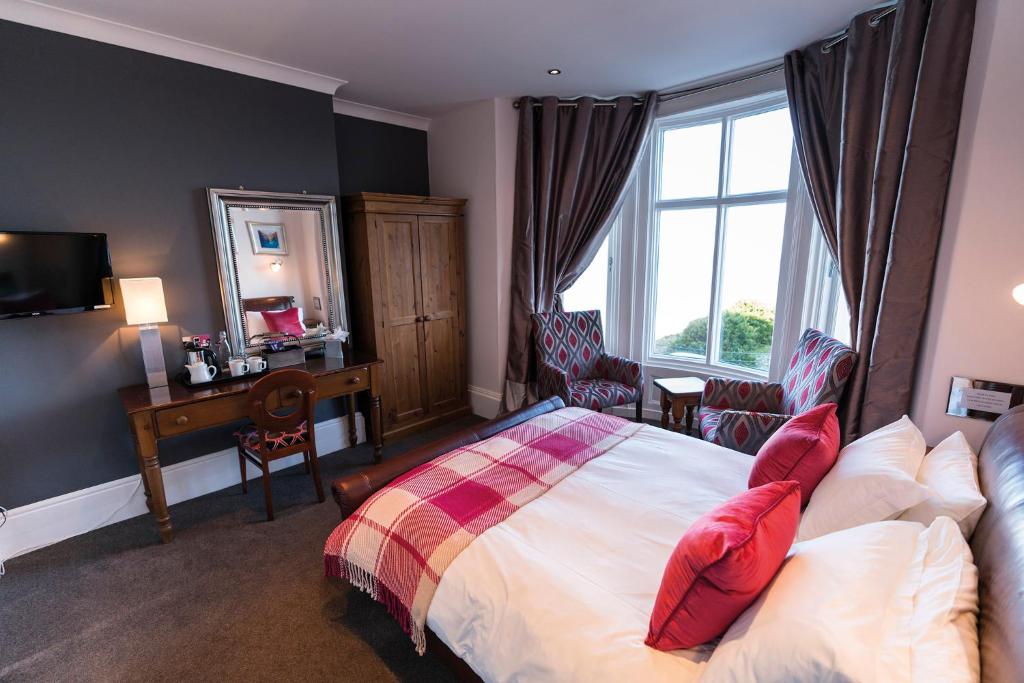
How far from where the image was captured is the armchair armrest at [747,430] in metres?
2.35

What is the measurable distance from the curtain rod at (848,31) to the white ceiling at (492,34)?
0.07 m

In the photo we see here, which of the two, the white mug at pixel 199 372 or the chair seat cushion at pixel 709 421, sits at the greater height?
the white mug at pixel 199 372

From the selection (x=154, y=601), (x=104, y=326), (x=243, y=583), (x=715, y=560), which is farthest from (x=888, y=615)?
(x=104, y=326)

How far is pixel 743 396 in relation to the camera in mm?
2875

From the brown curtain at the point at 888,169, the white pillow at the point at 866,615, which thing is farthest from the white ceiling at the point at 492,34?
the white pillow at the point at 866,615

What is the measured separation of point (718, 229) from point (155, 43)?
146 inches

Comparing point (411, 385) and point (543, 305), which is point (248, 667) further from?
point (543, 305)

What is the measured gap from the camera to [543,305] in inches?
153

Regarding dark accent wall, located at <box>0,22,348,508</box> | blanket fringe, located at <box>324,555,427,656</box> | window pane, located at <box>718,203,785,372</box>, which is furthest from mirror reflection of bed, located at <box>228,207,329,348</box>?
window pane, located at <box>718,203,785,372</box>

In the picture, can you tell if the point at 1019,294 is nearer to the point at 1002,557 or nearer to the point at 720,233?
the point at 1002,557

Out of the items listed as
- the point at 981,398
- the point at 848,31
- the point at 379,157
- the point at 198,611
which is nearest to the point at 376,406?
the point at 198,611

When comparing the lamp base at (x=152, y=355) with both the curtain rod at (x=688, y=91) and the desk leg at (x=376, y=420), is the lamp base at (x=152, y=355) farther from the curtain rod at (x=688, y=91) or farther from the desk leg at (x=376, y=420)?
the curtain rod at (x=688, y=91)

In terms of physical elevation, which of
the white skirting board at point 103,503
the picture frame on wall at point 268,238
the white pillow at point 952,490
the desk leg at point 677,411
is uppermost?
the picture frame on wall at point 268,238

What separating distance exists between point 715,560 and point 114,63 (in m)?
3.47
